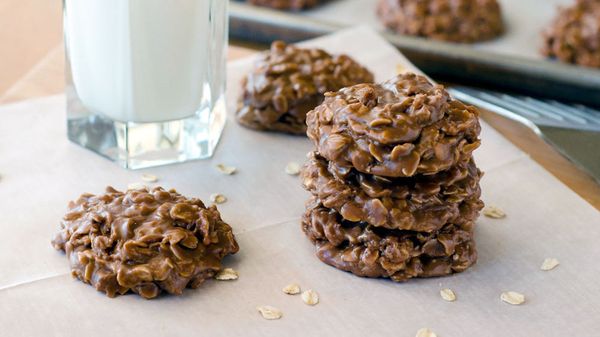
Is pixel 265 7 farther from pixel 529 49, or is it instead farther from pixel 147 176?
pixel 147 176

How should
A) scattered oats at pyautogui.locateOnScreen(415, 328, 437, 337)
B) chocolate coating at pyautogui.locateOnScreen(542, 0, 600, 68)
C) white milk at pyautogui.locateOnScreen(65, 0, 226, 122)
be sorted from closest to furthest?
scattered oats at pyautogui.locateOnScreen(415, 328, 437, 337) < white milk at pyautogui.locateOnScreen(65, 0, 226, 122) < chocolate coating at pyautogui.locateOnScreen(542, 0, 600, 68)

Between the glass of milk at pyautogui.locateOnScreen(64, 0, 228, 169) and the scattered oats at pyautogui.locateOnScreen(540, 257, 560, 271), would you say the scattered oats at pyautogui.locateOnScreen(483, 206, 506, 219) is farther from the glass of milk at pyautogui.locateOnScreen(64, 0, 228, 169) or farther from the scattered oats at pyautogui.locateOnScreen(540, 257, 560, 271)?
the glass of milk at pyautogui.locateOnScreen(64, 0, 228, 169)

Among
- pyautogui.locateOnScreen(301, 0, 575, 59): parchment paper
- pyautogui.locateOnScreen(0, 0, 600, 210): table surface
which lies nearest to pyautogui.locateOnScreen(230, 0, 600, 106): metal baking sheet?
pyautogui.locateOnScreen(301, 0, 575, 59): parchment paper

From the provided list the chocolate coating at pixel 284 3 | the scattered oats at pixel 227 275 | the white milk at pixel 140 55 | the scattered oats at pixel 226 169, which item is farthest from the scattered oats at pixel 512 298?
the chocolate coating at pixel 284 3

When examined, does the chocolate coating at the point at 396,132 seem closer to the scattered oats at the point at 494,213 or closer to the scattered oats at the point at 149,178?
the scattered oats at the point at 494,213

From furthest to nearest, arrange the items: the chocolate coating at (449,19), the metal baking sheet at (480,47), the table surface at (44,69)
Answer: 1. the chocolate coating at (449,19)
2. the metal baking sheet at (480,47)
3. the table surface at (44,69)

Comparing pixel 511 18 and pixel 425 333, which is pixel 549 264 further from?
pixel 511 18

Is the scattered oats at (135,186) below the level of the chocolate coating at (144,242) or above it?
below

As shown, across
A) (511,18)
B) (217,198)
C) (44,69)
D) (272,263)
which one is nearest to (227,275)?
(272,263)
